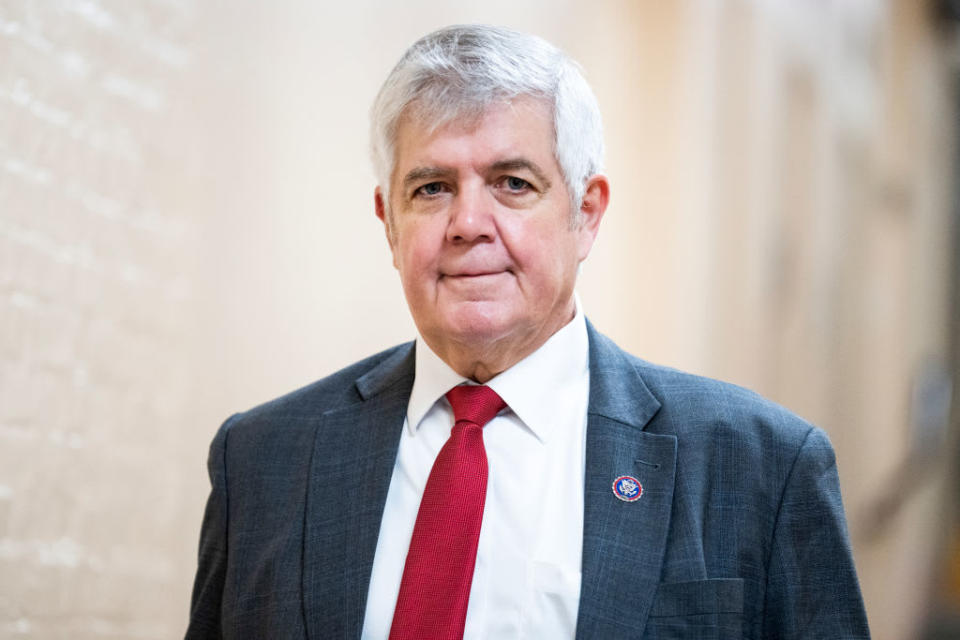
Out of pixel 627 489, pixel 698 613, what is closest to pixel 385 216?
pixel 627 489

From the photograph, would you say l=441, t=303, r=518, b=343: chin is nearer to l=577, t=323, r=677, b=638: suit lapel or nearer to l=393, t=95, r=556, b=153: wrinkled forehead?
l=577, t=323, r=677, b=638: suit lapel

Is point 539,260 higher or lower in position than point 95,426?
higher

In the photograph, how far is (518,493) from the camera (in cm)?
178

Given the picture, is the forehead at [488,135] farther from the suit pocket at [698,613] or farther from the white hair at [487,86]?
the suit pocket at [698,613]

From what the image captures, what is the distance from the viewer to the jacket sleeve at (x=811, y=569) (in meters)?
1.65

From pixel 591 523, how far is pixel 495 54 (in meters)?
0.78

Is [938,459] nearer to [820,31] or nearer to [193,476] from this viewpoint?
[820,31]

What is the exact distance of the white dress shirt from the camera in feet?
5.50

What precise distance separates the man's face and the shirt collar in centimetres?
5

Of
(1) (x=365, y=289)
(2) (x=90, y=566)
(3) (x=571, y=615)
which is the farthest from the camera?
(1) (x=365, y=289)

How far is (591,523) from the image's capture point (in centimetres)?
169

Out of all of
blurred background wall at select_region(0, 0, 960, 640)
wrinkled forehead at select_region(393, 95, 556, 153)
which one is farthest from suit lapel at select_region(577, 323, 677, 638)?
blurred background wall at select_region(0, 0, 960, 640)

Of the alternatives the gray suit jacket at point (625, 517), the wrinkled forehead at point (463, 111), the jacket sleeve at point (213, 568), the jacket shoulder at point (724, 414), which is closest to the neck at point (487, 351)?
the gray suit jacket at point (625, 517)

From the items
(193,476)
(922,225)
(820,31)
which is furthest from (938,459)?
(193,476)
